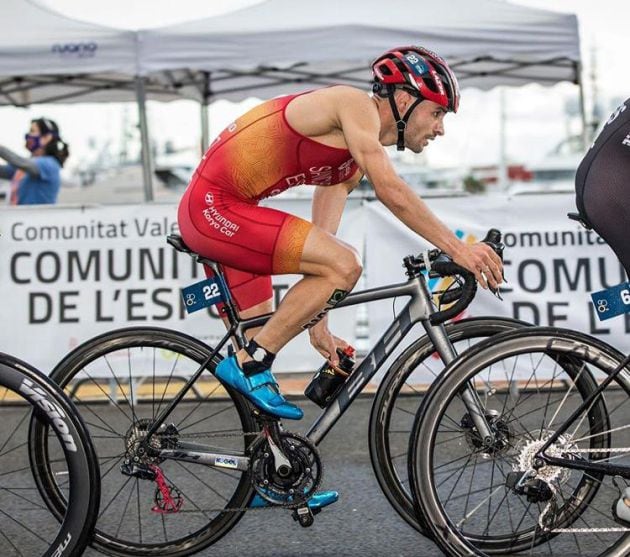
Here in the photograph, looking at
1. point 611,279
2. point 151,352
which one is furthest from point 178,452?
point 611,279

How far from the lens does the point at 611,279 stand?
712 centimetres

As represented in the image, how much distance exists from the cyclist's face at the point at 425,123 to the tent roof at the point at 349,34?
635cm

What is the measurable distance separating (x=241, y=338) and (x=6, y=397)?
0.83m

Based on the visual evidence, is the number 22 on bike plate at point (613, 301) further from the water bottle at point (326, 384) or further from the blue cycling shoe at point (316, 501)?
the blue cycling shoe at point (316, 501)

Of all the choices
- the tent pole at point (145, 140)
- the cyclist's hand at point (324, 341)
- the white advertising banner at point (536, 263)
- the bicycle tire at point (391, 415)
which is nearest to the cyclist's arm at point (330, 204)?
the cyclist's hand at point (324, 341)

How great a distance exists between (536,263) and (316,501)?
401 cm

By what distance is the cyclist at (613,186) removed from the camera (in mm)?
3221

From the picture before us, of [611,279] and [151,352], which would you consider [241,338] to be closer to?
[151,352]

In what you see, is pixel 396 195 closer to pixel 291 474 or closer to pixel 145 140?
pixel 291 474

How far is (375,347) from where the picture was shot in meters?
3.66

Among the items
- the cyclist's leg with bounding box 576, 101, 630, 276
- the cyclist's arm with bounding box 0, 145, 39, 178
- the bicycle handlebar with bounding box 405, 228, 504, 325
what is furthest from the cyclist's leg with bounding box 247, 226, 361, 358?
the cyclist's arm with bounding box 0, 145, 39, 178

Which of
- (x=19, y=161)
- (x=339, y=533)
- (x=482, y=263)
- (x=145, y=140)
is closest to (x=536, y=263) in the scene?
(x=339, y=533)

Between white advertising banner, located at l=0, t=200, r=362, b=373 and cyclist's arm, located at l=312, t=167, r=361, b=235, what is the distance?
130 inches

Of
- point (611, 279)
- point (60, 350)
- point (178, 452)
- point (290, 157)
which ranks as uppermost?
point (290, 157)
